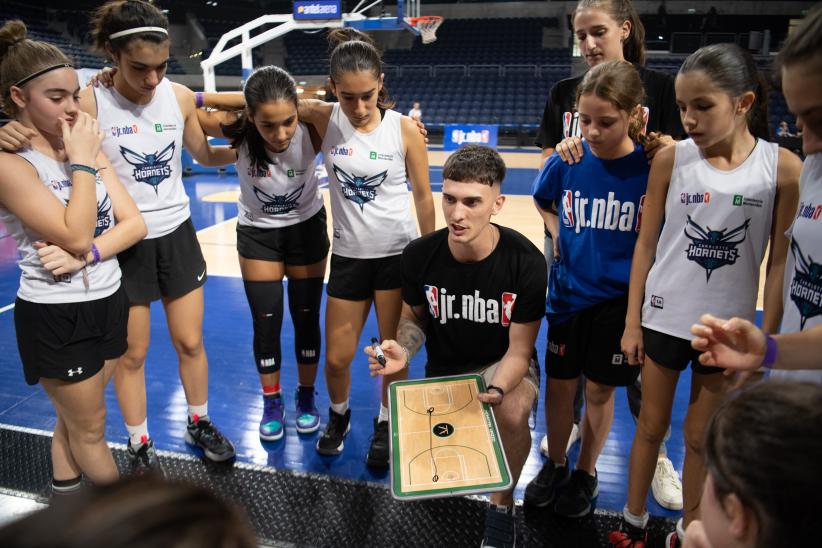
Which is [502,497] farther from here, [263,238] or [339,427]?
[263,238]

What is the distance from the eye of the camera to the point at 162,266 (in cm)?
255

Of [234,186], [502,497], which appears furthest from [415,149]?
[234,186]

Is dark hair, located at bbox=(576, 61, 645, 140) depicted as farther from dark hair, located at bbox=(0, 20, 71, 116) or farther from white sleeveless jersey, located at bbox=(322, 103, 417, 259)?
dark hair, located at bbox=(0, 20, 71, 116)

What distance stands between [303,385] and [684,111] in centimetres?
228

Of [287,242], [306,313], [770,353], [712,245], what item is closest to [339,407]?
[306,313]

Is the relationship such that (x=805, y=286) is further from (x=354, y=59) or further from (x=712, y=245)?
(x=354, y=59)

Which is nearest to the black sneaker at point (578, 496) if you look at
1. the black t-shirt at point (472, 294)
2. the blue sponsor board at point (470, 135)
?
the black t-shirt at point (472, 294)

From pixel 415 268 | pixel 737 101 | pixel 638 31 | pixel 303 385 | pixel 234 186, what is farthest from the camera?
pixel 234 186

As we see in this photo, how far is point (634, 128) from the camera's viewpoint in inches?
83.9

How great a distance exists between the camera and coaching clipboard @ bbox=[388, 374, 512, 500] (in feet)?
5.41

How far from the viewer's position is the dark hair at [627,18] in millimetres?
2389

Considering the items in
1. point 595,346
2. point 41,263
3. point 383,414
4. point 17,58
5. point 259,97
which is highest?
point 17,58

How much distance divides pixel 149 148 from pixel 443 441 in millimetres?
1774

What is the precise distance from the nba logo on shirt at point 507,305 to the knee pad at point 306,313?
41.4 inches
